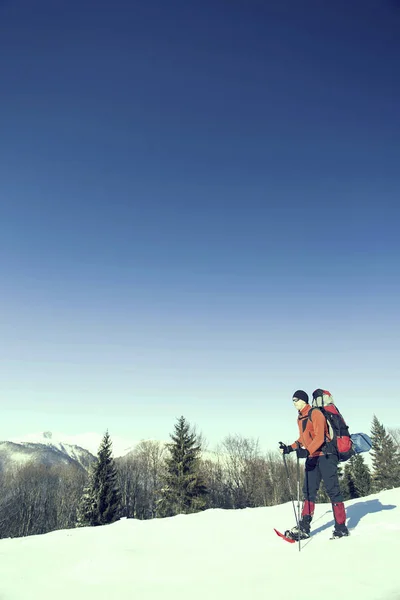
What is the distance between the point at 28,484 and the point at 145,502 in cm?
2538

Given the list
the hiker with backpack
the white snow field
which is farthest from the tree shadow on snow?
the hiker with backpack

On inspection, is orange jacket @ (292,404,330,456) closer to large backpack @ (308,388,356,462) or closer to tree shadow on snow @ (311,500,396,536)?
large backpack @ (308,388,356,462)

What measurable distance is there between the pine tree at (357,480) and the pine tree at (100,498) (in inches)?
1098

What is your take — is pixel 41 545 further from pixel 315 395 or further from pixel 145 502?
pixel 145 502

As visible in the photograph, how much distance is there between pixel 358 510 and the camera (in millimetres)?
7055

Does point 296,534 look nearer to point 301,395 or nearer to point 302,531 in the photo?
point 302,531

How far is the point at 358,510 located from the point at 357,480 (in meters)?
40.7

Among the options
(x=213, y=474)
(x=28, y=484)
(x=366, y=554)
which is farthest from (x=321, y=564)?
(x=28, y=484)

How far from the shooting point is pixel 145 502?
50.6m

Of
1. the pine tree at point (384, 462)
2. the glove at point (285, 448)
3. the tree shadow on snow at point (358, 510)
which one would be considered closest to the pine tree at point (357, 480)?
the pine tree at point (384, 462)

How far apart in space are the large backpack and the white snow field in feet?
3.82

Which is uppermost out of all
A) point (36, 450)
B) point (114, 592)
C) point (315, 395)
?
point (36, 450)

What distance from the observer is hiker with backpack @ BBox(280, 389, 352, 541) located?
537 cm

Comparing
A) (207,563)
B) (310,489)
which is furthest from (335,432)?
(207,563)
